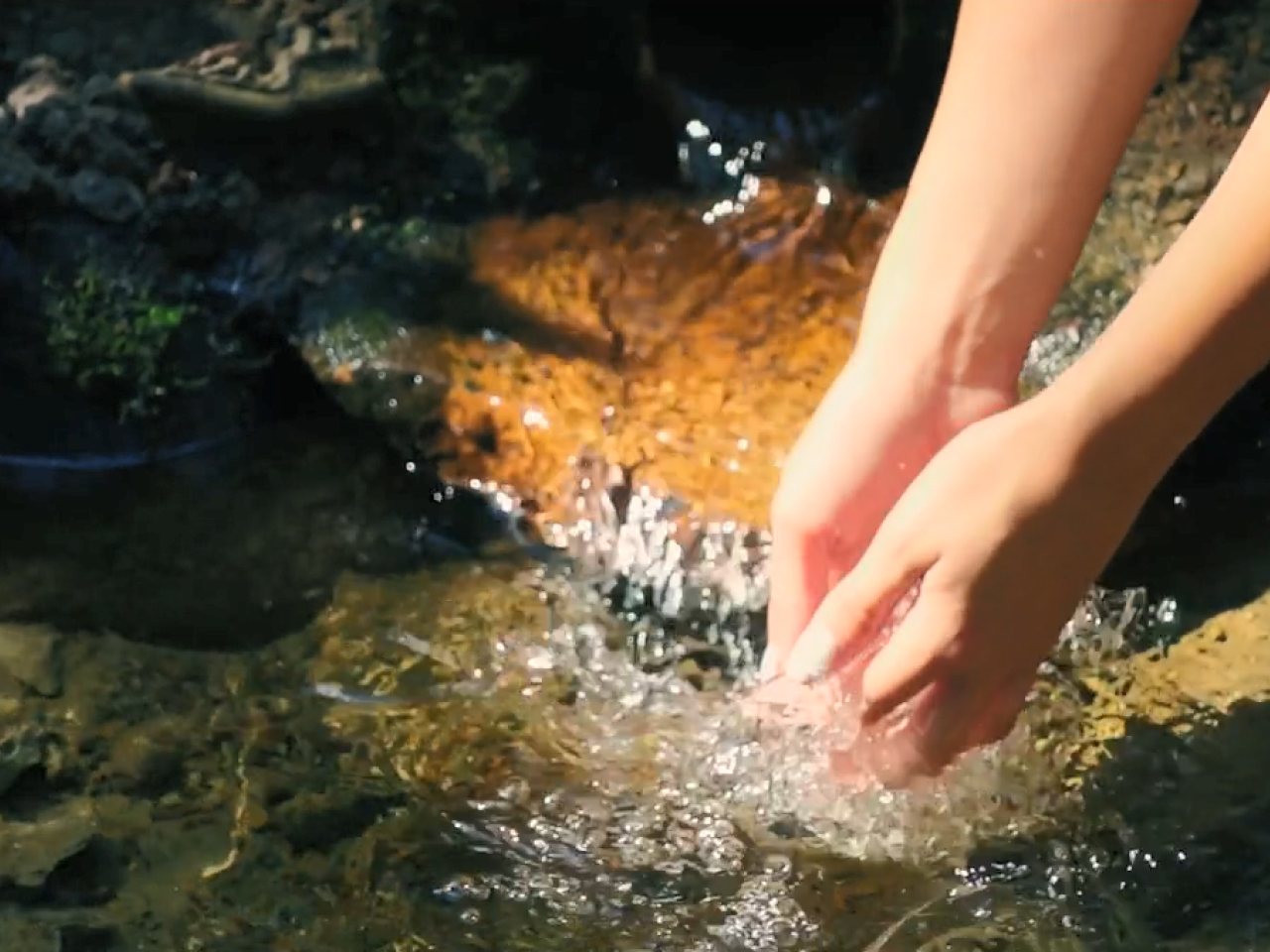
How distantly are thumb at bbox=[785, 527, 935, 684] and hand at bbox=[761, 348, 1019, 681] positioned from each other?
0.31 feet

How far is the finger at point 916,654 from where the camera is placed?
3.35 feet

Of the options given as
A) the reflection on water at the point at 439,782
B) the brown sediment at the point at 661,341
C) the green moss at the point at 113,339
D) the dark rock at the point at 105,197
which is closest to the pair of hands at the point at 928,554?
the reflection on water at the point at 439,782

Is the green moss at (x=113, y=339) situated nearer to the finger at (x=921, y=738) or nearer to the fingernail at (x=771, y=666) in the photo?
the fingernail at (x=771, y=666)

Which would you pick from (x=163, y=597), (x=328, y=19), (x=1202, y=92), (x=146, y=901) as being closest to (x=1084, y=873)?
(x=146, y=901)

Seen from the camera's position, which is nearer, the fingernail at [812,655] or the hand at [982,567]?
the hand at [982,567]

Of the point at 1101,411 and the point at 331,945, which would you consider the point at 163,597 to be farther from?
the point at 1101,411

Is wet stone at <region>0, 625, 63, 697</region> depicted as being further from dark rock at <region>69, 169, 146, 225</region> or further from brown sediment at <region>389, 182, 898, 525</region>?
dark rock at <region>69, 169, 146, 225</region>

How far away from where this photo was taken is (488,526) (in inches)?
82.0

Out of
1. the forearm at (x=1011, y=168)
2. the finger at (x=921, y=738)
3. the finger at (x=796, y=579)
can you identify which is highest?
the forearm at (x=1011, y=168)

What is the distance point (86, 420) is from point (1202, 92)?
6.12 ft

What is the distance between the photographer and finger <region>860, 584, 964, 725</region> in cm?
102

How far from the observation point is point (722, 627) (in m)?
1.88

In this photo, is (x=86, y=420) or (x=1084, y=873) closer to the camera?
(x=1084, y=873)

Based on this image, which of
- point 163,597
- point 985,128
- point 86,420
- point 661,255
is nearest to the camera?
point 985,128
